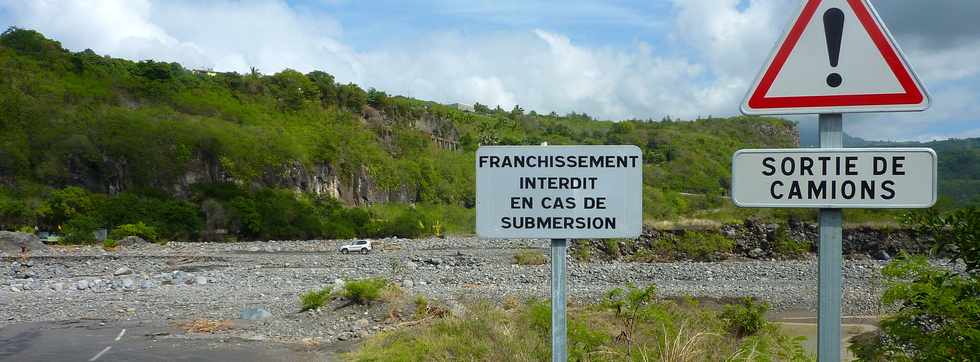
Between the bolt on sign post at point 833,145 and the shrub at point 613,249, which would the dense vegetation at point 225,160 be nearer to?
the shrub at point 613,249

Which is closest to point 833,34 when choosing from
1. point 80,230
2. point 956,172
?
point 956,172

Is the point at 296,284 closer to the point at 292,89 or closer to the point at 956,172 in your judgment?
the point at 956,172

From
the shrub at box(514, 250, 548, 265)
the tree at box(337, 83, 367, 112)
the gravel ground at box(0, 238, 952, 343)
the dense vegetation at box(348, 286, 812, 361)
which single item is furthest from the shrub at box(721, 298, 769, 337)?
the tree at box(337, 83, 367, 112)

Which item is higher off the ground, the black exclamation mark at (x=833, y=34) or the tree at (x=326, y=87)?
the tree at (x=326, y=87)

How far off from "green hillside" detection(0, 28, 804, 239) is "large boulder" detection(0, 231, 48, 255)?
597 centimetres

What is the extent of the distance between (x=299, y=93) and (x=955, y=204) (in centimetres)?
8115

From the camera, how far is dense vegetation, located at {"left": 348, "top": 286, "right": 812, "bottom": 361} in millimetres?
5578

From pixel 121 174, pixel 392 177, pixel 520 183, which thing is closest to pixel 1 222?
pixel 121 174

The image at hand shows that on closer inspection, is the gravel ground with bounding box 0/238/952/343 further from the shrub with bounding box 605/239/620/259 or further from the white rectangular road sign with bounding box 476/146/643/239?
the white rectangular road sign with bounding box 476/146/643/239

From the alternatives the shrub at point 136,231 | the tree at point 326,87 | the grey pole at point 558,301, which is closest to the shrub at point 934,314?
the grey pole at point 558,301

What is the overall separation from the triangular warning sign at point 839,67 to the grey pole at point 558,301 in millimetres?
1151

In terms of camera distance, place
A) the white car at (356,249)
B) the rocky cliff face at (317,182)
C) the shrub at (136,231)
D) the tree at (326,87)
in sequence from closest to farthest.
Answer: the white car at (356,249), the shrub at (136,231), the rocky cliff face at (317,182), the tree at (326,87)

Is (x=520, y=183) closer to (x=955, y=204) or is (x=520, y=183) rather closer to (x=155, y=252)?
(x=955, y=204)

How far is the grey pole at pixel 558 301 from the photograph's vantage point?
11.7 feet
